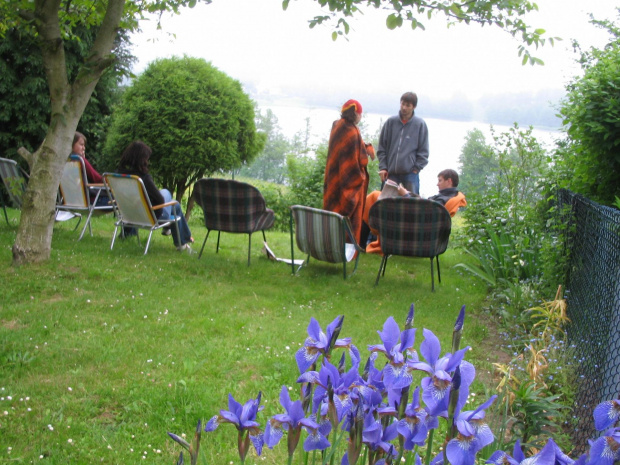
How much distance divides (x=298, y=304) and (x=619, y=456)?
162 inches

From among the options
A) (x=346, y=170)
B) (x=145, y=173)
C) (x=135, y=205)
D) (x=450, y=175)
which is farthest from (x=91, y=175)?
(x=450, y=175)

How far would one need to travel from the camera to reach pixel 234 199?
19.9ft

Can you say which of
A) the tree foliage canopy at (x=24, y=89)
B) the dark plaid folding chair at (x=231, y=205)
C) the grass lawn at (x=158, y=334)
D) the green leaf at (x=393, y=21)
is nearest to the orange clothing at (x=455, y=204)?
the grass lawn at (x=158, y=334)

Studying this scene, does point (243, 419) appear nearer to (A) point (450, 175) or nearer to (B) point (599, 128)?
(B) point (599, 128)

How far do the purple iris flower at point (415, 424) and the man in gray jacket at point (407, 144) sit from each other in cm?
620

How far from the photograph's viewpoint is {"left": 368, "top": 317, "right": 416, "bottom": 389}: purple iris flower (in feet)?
2.96

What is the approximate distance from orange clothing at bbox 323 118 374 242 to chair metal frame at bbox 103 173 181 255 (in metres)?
1.90

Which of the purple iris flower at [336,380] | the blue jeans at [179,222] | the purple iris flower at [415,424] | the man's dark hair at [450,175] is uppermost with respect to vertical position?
the man's dark hair at [450,175]

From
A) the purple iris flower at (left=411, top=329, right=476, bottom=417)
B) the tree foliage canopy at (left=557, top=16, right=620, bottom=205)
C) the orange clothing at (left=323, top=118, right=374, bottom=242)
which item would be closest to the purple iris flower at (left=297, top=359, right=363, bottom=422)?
the purple iris flower at (left=411, top=329, right=476, bottom=417)

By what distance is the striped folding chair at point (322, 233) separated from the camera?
5555 mm

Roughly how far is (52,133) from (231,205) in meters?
1.92

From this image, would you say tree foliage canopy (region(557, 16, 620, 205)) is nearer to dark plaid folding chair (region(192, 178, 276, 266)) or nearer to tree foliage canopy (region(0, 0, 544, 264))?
tree foliage canopy (region(0, 0, 544, 264))

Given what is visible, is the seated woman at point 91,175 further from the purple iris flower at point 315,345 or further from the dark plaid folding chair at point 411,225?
the purple iris flower at point 315,345

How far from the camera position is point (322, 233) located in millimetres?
5703
